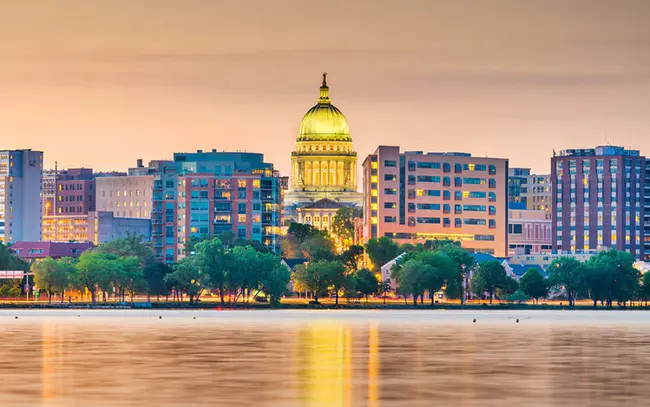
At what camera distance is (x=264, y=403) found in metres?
63.0

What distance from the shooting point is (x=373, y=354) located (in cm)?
9262

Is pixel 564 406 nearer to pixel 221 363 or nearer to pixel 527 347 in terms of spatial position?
pixel 221 363

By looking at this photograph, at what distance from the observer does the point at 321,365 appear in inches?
3263

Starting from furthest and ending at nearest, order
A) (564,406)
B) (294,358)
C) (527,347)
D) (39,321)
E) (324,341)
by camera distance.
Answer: (39,321)
(324,341)
(527,347)
(294,358)
(564,406)

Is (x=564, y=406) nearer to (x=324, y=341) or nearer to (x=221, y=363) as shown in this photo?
(x=221, y=363)

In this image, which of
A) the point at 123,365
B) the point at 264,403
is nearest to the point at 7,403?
the point at 264,403

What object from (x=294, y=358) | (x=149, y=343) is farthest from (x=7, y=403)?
(x=149, y=343)

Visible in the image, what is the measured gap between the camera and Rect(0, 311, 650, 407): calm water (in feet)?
215

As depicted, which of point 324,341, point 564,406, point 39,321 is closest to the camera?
point 564,406

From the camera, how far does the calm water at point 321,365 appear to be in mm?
65500

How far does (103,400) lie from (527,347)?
4175cm

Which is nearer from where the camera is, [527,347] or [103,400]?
[103,400]

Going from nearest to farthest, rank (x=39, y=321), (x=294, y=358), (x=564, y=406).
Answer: (x=564, y=406), (x=294, y=358), (x=39, y=321)

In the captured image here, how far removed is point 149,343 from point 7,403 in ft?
131
